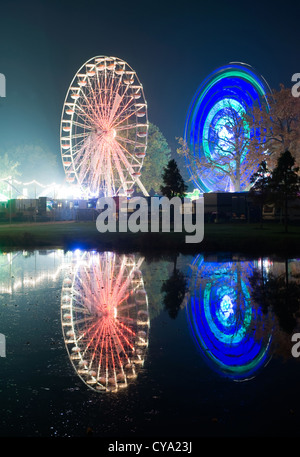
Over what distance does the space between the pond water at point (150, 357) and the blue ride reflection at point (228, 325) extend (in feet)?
0.07

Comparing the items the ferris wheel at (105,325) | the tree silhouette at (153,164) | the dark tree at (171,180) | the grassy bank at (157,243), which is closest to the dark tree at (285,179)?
the grassy bank at (157,243)

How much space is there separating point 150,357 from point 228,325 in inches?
87.3

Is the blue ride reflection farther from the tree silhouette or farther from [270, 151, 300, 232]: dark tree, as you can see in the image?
the tree silhouette

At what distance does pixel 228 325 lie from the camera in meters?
8.66

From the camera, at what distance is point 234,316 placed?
367 inches

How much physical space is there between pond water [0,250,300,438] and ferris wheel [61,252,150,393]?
22 mm

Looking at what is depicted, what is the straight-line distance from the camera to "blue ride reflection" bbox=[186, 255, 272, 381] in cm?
666

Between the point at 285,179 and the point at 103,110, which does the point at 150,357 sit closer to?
the point at 285,179

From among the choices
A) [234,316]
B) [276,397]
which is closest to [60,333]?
[234,316]

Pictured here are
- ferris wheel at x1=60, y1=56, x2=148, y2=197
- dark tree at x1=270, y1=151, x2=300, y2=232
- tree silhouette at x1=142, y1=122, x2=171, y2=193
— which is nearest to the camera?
dark tree at x1=270, y1=151, x2=300, y2=232

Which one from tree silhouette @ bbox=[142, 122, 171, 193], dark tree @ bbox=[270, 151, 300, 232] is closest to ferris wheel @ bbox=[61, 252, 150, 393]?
dark tree @ bbox=[270, 151, 300, 232]

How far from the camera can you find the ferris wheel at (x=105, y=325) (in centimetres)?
628
